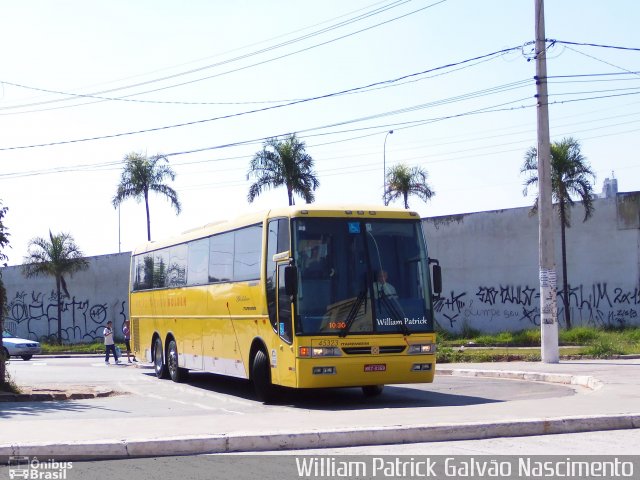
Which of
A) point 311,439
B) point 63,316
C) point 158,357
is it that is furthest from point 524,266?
point 311,439

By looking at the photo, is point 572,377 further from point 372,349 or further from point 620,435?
point 620,435

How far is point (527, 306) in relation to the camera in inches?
1551

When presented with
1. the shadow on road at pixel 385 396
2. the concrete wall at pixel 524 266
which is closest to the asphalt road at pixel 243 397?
the shadow on road at pixel 385 396

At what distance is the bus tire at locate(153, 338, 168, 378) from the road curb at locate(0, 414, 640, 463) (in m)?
13.1

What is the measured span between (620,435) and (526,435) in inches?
44.5

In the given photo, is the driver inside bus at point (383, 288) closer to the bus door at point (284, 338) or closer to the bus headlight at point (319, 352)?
the bus headlight at point (319, 352)

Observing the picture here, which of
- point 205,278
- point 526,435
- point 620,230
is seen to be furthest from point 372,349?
point 620,230

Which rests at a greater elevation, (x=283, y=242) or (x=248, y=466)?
(x=283, y=242)

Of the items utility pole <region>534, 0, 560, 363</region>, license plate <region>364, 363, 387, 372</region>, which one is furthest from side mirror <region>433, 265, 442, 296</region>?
utility pole <region>534, 0, 560, 363</region>

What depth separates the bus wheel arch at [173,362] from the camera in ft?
73.9

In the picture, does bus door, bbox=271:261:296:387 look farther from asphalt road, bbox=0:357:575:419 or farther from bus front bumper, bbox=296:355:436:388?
asphalt road, bbox=0:357:575:419

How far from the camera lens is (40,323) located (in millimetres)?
54031

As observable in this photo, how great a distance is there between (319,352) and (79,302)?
41021 mm

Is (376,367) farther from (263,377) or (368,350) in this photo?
(263,377)
